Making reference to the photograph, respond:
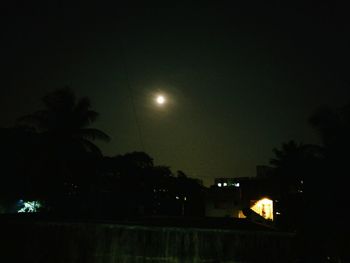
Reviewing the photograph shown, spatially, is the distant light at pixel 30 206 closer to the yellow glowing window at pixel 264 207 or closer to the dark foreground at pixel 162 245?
the yellow glowing window at pixel 264 207

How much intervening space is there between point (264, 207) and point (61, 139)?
22.1 metres

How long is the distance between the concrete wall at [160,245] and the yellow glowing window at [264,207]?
2737 centimetres

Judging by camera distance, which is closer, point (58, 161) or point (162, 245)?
point (162, 245)

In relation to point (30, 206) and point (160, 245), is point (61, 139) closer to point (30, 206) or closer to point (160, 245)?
point (30, 206)

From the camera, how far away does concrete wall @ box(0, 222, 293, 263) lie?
7.70 m

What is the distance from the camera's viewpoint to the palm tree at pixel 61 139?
79.7 feet

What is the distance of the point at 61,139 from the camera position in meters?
24.5

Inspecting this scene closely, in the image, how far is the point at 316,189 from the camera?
16.5 metres

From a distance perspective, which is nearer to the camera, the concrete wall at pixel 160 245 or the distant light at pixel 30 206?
the concrete wall at pixel 160 245

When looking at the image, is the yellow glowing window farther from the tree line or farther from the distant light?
the distant light

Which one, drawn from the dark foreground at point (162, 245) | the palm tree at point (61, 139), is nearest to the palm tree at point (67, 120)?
the palm tree at point (61, 139)

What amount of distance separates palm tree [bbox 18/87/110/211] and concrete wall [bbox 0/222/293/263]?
673 inches

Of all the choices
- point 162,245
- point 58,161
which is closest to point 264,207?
point 58,161

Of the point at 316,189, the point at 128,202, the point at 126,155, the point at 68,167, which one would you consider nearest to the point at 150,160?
the point at 126,155
